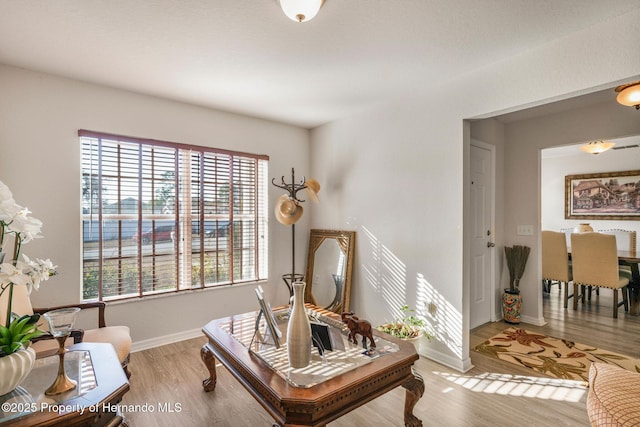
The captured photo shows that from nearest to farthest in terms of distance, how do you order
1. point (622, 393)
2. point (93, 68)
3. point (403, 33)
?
point (622, 393), point (403, 33), point (93, 68)

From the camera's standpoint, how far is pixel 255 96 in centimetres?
314

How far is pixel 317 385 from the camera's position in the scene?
1430mm

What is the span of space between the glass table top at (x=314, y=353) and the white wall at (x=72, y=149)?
1.38 meters

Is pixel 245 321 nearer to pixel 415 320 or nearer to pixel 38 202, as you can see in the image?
pixel 415 320

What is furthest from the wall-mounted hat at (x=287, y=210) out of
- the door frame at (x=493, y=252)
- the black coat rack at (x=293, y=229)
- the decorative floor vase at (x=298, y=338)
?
the door frame at (x=493, y=252)

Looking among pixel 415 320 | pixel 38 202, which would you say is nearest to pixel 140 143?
pixel 38 202

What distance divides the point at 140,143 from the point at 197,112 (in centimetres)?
69

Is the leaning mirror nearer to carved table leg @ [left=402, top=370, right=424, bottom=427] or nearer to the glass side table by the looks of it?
carved table leg @ [left=402, top=370, right=424, bottom=427]

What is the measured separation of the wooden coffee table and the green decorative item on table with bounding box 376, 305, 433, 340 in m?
0.79

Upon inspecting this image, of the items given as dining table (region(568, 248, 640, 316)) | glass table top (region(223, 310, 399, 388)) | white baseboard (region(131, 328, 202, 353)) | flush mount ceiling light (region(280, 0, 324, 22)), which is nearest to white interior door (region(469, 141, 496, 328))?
dining table (region(568, 248, 640, 316))

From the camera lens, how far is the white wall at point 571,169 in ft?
17.9

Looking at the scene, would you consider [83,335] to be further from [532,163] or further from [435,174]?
[532,163]

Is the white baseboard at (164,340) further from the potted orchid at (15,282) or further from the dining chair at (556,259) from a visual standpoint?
the dining chair at (556,259)

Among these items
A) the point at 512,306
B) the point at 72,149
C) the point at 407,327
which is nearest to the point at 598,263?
the point at 512,306
